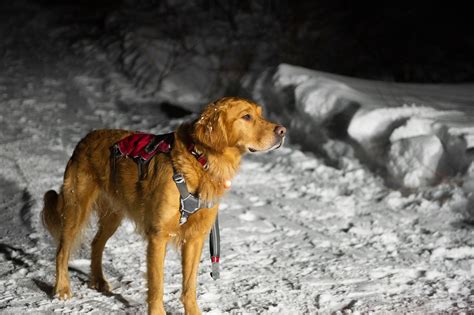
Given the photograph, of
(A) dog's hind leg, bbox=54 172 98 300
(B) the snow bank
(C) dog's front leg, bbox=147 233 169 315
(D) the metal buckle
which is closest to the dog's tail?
(A) dog's hind leg, bbox=54 172 98 300

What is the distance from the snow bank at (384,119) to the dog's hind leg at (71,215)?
3168 millimetres

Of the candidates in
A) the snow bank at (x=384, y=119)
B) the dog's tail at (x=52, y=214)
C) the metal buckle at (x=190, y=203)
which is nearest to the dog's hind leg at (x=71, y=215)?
the dog's tail at (x=52, y=214)

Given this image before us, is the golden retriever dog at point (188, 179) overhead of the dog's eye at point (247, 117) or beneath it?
beneath

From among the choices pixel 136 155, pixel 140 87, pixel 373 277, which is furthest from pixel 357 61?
pixel 136 155

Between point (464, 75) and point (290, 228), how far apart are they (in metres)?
6.94

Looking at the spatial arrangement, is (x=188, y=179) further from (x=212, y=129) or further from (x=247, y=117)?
(x=247, y=117)

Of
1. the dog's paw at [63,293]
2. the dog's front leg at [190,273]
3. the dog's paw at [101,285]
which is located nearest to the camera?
the dog's front leg at [190,273]

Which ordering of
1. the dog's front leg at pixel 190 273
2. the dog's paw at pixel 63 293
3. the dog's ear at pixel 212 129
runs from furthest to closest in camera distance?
the dog's paw at pixel 63 293 → the dog's front leg at pixel 190 273 → the dog's ear at pixel 212 129

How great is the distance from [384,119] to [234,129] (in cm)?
371

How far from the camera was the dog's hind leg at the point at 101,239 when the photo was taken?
4316 mm

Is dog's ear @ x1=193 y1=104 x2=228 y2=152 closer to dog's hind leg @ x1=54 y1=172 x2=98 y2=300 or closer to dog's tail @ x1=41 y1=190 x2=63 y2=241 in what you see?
dog's hind leg @ x1=54 y1=172 x2=98 y2=300

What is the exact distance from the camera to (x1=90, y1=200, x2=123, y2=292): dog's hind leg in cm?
432

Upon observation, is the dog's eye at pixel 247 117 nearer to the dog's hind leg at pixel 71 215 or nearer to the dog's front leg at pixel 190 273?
the dog's front leg at pixel 190 273

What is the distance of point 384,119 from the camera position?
6895 millimetres
